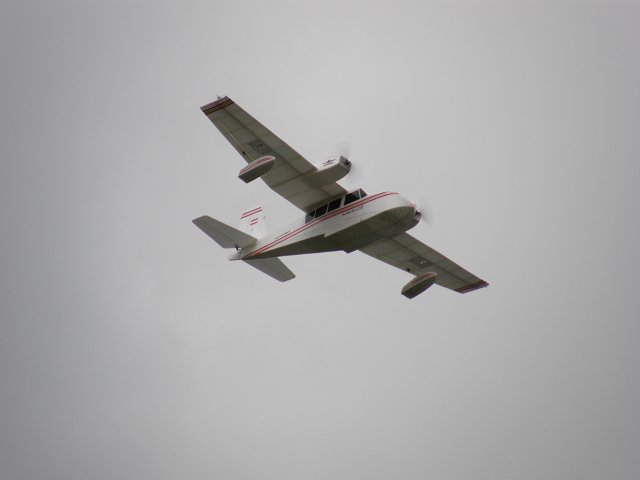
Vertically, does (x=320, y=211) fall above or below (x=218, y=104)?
below

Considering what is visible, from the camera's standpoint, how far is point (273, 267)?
36.9 m

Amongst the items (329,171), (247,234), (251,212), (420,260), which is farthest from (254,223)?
(420,260)

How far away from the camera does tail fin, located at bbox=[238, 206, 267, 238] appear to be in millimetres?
37094

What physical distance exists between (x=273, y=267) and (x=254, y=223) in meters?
2.35

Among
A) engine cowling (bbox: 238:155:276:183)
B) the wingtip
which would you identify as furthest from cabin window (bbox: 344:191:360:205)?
the wingtip

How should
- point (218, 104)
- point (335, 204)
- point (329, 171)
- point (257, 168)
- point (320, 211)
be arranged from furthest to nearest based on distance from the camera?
point (320, 211)
point (335, 204)
point (329, 171)
point (218, 104)
point (257, 168)

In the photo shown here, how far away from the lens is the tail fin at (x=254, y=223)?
37094 mm

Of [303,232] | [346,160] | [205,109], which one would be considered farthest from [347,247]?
[205,109]

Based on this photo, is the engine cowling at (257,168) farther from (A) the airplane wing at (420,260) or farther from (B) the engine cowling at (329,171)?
(A) the airplane wing at (420,260)

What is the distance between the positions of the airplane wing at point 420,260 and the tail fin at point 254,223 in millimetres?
4834

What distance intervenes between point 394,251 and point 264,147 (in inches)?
350

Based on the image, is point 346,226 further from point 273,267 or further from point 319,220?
point 273,267

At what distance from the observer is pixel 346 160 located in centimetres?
3145

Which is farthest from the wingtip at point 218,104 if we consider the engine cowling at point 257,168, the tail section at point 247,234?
the tail section at point 247,234
